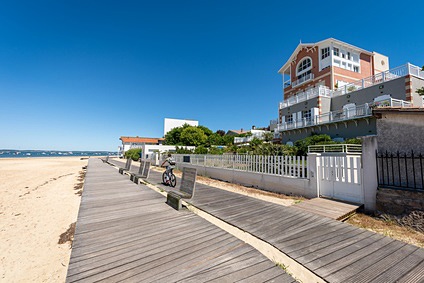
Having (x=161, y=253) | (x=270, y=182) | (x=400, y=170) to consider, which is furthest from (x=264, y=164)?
(x=161, y=253)

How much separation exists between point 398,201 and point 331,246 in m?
2.49

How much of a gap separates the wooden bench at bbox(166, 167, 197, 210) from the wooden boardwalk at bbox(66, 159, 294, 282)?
43 cm

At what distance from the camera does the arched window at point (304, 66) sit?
2821 cm

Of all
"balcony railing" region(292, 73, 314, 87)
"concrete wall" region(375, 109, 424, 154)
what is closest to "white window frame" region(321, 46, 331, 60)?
"balcony railing" region(292, 73, 314, 87)

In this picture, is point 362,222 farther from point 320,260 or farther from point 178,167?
point 178,167

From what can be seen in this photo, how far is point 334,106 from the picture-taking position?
72.4 ft

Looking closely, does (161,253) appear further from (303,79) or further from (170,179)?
(303,79)

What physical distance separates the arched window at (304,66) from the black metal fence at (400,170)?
2819cm

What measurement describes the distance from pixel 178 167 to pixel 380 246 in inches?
619

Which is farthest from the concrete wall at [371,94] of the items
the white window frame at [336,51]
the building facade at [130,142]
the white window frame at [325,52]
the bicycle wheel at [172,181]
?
the building facade at [130,142]

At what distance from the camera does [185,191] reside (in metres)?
5.18

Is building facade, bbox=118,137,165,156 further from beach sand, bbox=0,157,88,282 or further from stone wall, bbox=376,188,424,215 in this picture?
stone wall, bbox=376,188,424,215

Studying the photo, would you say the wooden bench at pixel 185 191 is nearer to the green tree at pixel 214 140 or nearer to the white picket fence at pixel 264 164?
the white picket fence at pixel 264 164

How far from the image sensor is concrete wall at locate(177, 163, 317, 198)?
6277 millimetres
